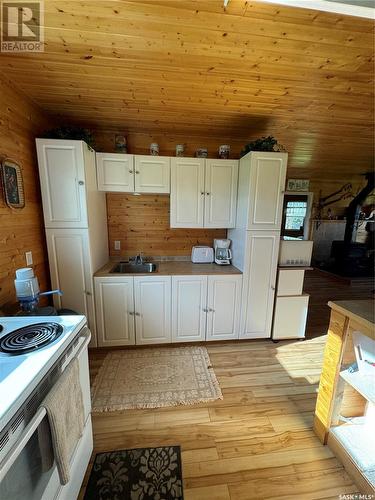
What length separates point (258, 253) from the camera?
7.46ft

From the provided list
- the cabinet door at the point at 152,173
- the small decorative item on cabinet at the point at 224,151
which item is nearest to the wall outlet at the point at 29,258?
the cabinet door at the point at 152,173

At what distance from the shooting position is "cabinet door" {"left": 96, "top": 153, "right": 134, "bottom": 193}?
2.16 m

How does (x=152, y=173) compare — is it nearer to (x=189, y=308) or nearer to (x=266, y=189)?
(x=266, y=189)

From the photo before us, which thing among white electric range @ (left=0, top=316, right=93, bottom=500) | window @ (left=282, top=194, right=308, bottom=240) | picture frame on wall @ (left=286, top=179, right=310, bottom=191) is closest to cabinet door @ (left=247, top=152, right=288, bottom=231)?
white electric range @ (left=0, top=316, right=93, bottom=500)

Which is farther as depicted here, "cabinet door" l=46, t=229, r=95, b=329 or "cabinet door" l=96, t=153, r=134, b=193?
"cabinet door" l=96, t=153, r=134, b=193

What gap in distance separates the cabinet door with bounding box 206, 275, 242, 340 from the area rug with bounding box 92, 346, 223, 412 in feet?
0.93

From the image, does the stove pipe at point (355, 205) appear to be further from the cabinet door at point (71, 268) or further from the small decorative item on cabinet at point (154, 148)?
the cabinet door at point (71, 268)

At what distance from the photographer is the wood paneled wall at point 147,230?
2609 millimetres

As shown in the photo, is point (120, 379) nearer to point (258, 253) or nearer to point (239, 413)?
point (239, 413)

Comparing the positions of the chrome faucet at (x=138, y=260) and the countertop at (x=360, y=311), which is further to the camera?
the chrome faucet at (x=138, y=260)

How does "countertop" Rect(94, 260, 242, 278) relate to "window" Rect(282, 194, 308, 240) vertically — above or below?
below

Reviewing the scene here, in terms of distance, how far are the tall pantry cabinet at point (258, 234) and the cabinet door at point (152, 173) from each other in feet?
2.77

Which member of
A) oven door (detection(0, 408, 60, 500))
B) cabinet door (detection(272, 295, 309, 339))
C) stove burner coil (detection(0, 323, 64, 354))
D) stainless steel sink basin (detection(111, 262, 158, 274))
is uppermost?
stove burner coil (detection(0, 323, 64, 354))

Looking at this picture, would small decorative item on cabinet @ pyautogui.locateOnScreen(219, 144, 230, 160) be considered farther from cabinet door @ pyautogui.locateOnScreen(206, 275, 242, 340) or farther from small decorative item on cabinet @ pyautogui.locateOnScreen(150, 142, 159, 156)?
cabinet door @ pyautogui.locateOnScreen(206, 275, 242, 340)
